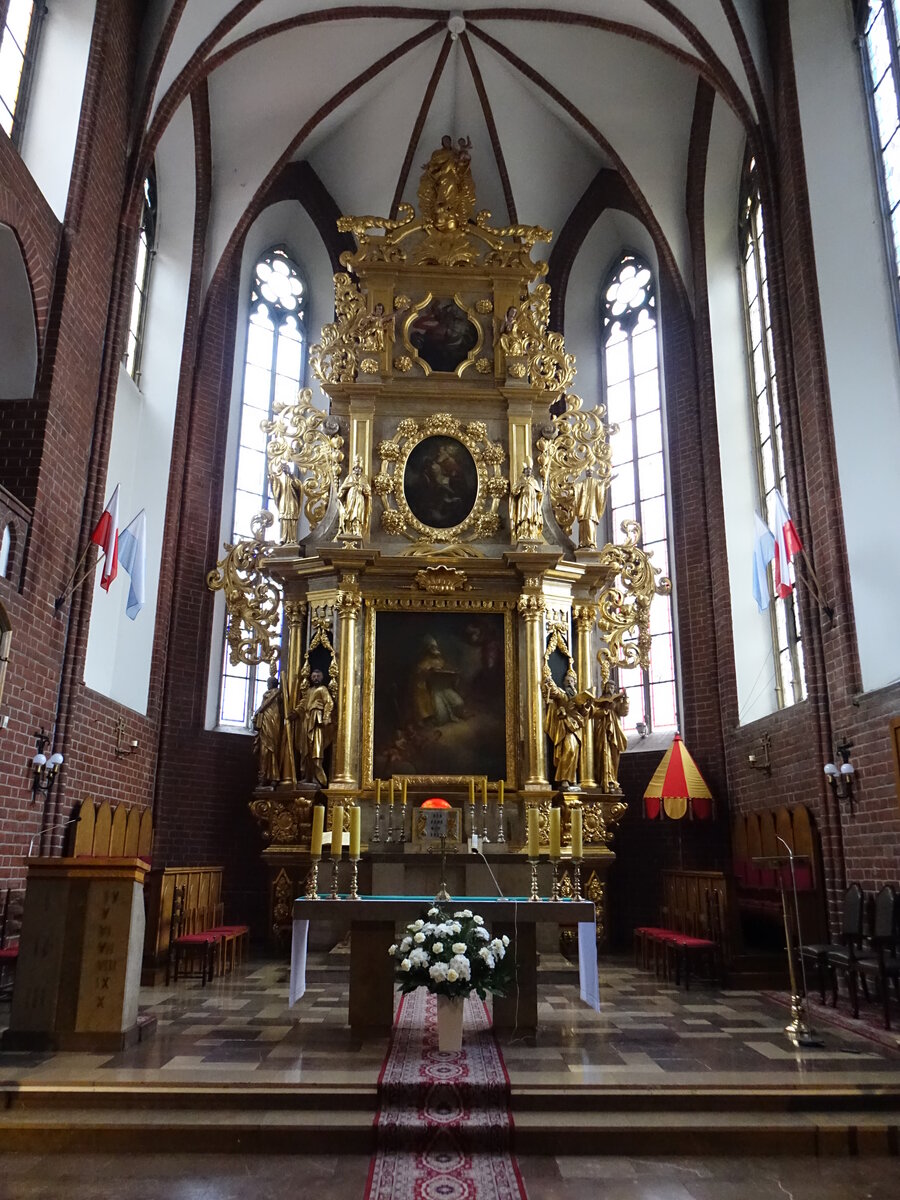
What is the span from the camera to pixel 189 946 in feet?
36.8

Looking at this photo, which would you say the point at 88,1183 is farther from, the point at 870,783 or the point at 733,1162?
the point at 870,783

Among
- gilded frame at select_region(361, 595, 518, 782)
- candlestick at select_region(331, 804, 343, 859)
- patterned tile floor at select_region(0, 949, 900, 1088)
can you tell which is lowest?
patterned tile floor at select_region(0, 949, 900, 1088)

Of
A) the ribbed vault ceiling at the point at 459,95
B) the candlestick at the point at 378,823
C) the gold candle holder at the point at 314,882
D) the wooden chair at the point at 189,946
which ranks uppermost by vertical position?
the ribbed vault ceiling at the point at 459,95

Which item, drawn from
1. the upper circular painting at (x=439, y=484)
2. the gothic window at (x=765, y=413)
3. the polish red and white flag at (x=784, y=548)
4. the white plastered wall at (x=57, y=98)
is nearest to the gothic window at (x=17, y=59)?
Result: the white plastered wall at (x=57, y=98)

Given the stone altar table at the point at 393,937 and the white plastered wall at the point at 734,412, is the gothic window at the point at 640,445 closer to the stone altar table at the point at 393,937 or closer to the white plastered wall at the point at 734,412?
the white plastered wall at the point at 734,412

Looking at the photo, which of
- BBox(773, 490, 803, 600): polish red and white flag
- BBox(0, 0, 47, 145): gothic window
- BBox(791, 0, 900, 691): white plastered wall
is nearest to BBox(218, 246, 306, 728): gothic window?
BBox(0, 0, 47, 145): gothic window

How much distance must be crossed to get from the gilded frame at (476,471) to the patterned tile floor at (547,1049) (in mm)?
7373

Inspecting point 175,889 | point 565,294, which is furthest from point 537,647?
point 565,294

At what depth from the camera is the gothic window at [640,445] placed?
17422 mm

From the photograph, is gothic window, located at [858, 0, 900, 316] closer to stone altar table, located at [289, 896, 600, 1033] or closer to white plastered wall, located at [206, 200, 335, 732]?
stone altar table, located at [289, 896, 600, 1033]

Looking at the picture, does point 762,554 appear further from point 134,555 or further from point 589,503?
point 134,555

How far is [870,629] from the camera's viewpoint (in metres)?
10.9

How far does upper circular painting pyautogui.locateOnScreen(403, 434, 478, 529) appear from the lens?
50.9 ft

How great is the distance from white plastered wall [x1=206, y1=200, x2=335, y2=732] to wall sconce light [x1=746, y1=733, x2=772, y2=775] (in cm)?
900
